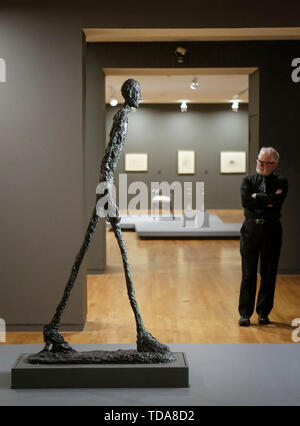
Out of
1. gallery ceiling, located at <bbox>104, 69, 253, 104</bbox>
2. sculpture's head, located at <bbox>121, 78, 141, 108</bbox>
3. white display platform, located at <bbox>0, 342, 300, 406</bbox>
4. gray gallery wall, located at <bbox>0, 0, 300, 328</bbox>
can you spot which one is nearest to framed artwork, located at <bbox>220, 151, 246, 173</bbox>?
gallery ceiling, located at <bbox>104, 69, 253, 104</bbox>

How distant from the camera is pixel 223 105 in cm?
2044

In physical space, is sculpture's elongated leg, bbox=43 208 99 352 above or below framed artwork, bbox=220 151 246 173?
below

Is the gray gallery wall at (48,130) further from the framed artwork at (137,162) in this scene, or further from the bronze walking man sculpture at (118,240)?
the framed artwork at (137,162)

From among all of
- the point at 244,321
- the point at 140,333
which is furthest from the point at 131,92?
the point at 244,321

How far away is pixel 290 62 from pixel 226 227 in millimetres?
5848

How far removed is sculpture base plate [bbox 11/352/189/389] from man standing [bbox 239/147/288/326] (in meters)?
2.48

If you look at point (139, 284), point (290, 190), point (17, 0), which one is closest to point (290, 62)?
point (290, 190)

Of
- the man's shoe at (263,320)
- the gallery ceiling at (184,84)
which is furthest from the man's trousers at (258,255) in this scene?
the gallery ceiling at (184,84)

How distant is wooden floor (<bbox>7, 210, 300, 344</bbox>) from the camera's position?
6.41 m

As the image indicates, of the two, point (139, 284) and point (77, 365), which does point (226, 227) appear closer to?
point (139, 284)

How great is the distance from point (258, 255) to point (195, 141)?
46.6 feet

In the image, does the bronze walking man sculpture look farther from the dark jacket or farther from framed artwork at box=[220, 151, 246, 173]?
framed artwork at box=[220, 151, 246, 173]

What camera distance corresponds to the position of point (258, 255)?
6512 mm

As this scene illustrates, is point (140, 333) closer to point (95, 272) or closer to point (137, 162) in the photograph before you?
point (95, 272)
